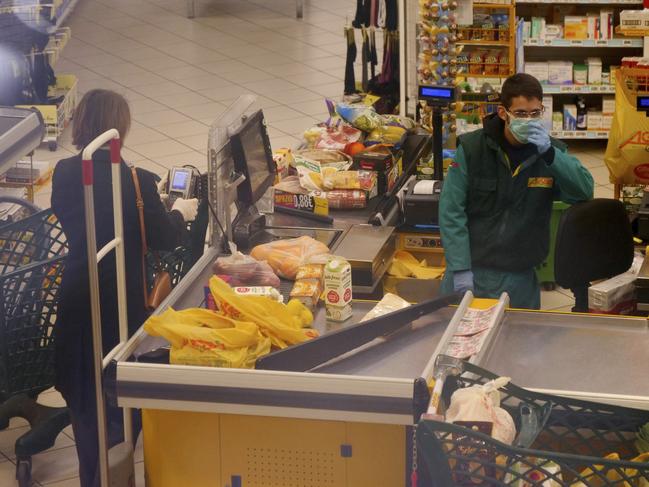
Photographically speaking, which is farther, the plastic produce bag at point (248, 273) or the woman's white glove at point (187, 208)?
the woman's white glove at point (187, 208)

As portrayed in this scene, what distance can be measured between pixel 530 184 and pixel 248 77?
7.18 meters

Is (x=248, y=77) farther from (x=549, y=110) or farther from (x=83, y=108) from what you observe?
(x=83, y=108)

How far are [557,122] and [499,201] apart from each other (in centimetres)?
456

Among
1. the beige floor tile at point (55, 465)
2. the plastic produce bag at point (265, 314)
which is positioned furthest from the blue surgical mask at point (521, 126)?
the beige floor tile at point (55, 465)

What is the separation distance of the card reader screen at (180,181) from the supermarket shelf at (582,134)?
439 centimetres

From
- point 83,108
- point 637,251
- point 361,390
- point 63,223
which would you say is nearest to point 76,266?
point 63,223

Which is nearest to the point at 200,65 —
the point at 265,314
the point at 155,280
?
the point at 155,280

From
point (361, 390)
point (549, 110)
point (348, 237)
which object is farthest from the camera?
point (549, 110)

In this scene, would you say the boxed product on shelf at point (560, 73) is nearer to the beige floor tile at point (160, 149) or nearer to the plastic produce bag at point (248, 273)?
the beige floor tile at point (160, 149)

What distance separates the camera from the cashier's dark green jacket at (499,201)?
493 centimetres

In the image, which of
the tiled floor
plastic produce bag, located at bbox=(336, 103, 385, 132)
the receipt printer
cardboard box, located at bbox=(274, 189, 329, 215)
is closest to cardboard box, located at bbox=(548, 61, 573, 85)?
the tiled floor

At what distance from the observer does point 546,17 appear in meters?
9.44

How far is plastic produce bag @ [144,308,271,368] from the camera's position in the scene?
3.71 meters

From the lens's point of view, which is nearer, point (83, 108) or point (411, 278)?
point (83, 108)
